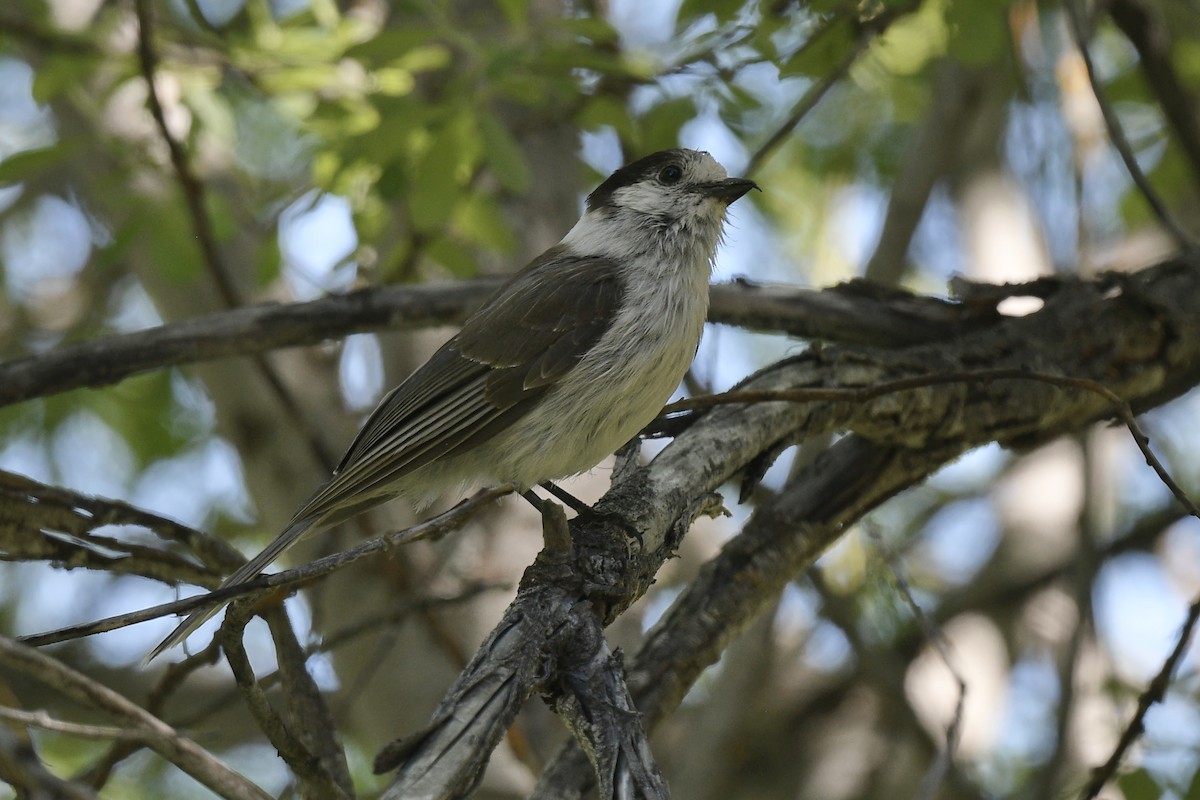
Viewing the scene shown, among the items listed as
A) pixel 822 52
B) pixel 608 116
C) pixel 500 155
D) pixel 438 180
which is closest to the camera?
pixel 500 155

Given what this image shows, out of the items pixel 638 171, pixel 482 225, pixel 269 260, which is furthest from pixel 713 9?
pixel 269 260

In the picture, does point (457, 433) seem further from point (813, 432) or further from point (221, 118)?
point (221, 118)

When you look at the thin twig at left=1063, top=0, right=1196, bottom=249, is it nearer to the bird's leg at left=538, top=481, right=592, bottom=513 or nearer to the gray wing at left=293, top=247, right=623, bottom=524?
the gray wing at left=293, top=247, right=623, bottom=524

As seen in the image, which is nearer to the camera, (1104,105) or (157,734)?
(157,734)

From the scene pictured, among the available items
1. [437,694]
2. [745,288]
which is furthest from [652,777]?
[437,694]

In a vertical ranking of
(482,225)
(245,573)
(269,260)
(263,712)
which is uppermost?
(269,260)

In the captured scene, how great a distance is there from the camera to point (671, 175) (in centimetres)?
418

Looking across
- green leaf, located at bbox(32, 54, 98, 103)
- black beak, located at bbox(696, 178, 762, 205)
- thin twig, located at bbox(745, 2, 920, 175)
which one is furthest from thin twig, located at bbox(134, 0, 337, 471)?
thin twig, located at bbox(745, 2, 920, 175)

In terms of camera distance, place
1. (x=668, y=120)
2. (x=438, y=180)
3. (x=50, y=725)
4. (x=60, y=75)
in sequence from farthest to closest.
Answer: (x=668, y=120)
(x=60, y=75)
(x=438, y=180)
(x=50, y=725)

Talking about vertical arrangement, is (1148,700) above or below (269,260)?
below

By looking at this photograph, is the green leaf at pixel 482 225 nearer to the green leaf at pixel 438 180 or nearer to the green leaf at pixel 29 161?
the green leaf at pixel 438 180

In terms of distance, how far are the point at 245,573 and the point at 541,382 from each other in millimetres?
1063

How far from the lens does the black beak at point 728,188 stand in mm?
3999

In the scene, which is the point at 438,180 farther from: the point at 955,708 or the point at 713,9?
the point at 955,708
